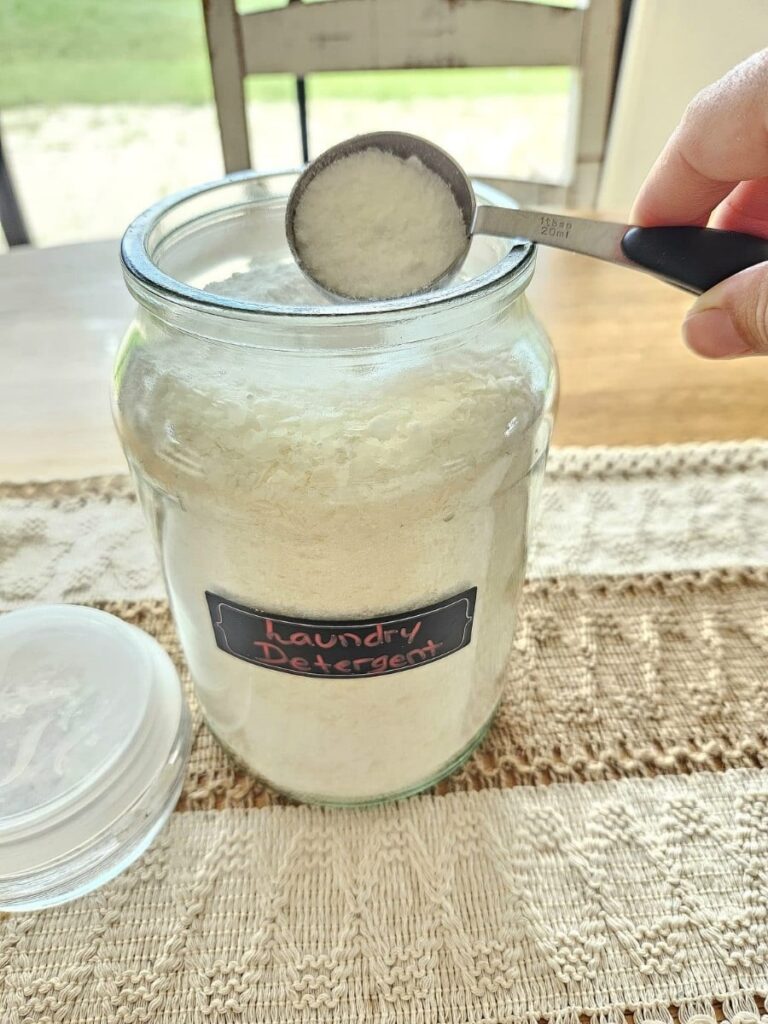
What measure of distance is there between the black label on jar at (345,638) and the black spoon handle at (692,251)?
184mm

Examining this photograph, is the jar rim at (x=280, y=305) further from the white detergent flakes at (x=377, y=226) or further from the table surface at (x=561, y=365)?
the table surface at (x=561, y=365)

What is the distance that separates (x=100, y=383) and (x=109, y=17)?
3.22 meters

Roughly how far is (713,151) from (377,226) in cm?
20

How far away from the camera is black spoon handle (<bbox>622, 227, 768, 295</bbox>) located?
390 millimetres

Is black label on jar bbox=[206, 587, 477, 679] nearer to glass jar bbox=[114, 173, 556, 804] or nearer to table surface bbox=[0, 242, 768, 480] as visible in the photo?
glass jar bbox=[114, 173, 556, 804]

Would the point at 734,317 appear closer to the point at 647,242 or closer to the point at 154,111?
the point at 647,242

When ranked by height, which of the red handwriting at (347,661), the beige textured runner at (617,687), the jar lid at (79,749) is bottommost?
the beige textured runner at (617,687)

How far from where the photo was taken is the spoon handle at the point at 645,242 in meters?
0.39

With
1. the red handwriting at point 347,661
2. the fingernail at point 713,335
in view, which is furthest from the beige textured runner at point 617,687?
the fingernail at point 713,335

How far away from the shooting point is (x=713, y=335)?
41 centimetres

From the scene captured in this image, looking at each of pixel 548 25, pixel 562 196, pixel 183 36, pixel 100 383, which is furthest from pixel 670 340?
pixel 183 36

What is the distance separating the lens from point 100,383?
0.81 meters

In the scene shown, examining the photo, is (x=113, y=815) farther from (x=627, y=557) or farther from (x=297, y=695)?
(x=627, y=557)

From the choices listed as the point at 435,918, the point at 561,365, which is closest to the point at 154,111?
the point at 561,365
